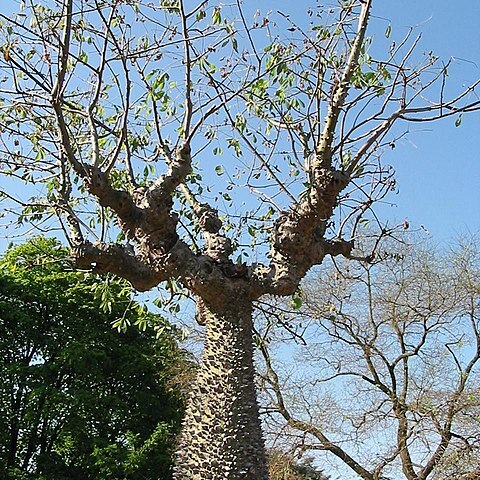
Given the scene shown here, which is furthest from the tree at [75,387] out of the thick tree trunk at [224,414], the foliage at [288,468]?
the thick tree trunk at [224,414]

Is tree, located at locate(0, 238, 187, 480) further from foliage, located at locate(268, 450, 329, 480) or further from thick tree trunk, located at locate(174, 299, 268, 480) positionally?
thick tree trunk, located at locate(174, 299, 268, 480)

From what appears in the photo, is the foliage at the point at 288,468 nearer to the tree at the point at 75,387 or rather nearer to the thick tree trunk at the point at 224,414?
the tree at the point at 75,387

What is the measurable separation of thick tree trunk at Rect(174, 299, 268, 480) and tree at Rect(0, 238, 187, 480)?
254 inches

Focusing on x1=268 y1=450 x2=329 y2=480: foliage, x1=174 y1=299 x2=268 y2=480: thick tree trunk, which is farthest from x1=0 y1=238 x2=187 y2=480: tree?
x1=174 y1=299 x2=268 y2=480: thick tree trunk

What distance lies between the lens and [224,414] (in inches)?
121

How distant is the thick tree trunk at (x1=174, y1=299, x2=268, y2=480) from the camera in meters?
2.98

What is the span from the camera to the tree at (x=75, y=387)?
9.82 meters

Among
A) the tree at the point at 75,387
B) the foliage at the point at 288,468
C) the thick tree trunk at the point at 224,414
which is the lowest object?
the thick tree trunk at the point at 224,414

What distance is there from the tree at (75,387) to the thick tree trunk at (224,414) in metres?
6.45

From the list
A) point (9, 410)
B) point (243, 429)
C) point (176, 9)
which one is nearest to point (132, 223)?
point (243, 429)

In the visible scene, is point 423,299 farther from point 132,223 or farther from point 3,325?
point 132,223

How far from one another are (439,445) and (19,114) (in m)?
7.53

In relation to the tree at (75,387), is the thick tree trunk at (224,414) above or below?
below

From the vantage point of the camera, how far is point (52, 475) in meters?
9.61
